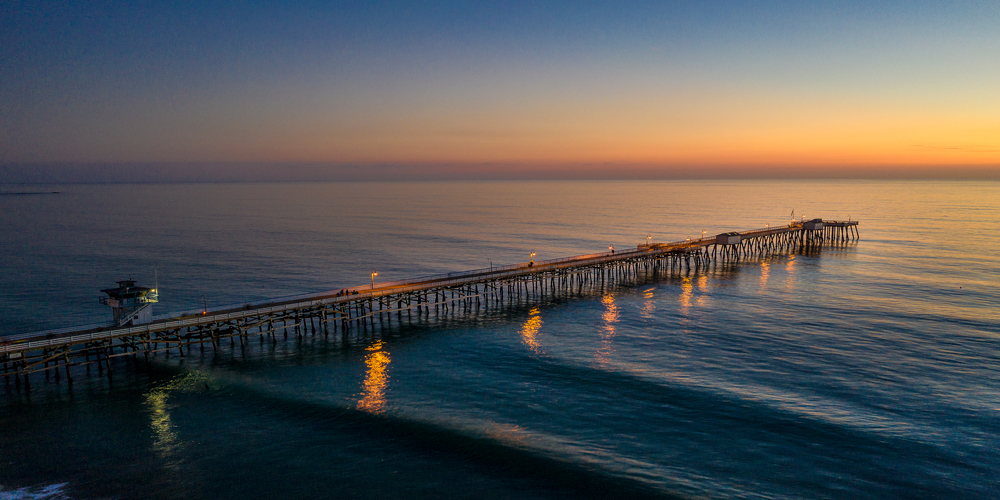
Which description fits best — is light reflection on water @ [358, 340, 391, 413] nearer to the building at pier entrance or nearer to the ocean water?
the ocean water

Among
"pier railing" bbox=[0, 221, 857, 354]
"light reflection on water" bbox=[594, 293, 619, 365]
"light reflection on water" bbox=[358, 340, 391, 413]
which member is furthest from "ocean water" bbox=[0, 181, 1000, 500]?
"pier railing" bbox=[0, 221, 857, 354]

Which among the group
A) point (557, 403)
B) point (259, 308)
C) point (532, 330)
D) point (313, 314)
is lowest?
point (557, 403)

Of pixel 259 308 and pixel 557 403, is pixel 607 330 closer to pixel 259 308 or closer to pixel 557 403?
pixel 557 403

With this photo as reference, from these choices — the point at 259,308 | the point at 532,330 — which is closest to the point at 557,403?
the point at 532,330

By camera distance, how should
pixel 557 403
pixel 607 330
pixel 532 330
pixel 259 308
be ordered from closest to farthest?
pixel 557 403 < pixel 259 308 < pixel 607 330 < pixel 532 330

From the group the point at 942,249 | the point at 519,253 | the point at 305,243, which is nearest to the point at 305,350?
the point at 519,253

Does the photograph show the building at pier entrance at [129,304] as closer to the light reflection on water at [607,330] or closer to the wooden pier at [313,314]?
the wooden pier at [313,314]

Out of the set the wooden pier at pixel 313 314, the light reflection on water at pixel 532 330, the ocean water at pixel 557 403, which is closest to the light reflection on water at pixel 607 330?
the ocean water at pixel 557 403
